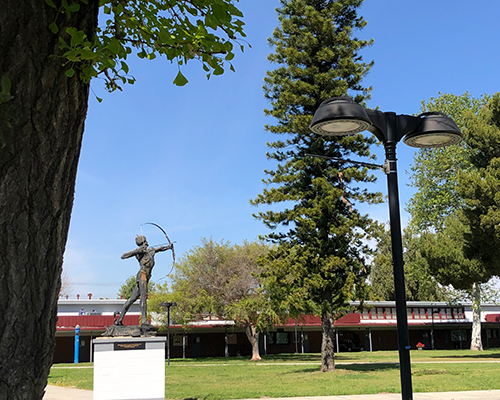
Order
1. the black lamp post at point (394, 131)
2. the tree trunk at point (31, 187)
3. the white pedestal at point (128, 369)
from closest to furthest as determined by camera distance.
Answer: the tree trunk at point (31, 187), the black lamp post at point (394, 131), the white pedestal at point (128, 369)

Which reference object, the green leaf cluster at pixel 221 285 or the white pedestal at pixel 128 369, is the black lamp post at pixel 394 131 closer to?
the white pedestal at pixel 128 369

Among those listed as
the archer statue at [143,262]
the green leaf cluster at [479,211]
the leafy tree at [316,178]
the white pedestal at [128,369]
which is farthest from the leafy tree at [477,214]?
the white pedestal at [128,369]

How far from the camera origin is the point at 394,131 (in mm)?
5734

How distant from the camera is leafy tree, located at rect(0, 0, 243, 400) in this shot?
2.19 meters

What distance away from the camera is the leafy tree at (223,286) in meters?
35.0

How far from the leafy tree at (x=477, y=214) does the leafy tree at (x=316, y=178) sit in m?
8.08

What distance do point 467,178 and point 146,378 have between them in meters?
21.4

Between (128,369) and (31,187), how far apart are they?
11992mm

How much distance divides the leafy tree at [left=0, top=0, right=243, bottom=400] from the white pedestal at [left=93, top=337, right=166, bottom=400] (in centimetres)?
1145

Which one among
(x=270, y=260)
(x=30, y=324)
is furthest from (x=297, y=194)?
(x=30, y=324)

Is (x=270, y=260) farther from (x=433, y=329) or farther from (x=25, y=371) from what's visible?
(x=433, y=329)

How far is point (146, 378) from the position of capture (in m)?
13.1

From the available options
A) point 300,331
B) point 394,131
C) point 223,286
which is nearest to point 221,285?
point 223,286

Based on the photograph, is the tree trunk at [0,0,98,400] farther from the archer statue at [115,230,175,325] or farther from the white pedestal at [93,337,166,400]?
the archer statue at [115,230,175,325]
